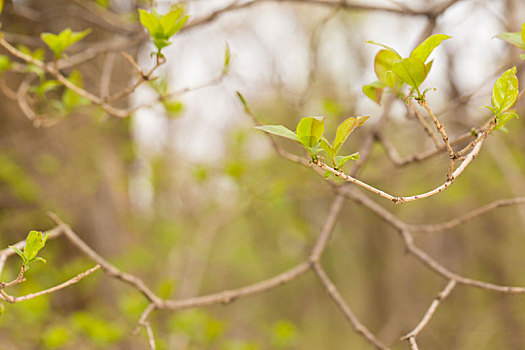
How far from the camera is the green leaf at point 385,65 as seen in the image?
0.76 metres

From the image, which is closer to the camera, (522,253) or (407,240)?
(407,240)

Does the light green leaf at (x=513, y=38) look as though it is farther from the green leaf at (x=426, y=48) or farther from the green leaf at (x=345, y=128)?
the green leaf at (x=345, y=128)

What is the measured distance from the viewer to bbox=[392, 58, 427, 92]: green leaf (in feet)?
2.02

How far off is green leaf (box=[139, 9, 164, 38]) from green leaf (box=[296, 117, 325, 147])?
1.27ft

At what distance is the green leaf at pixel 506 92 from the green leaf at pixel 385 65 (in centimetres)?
17

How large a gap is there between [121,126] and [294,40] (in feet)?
8.70

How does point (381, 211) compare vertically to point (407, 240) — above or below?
above

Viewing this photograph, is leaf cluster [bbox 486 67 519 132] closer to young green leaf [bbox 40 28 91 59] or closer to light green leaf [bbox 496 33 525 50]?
light green leaf [bbox 496 33 525 50]

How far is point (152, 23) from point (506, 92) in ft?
1.96

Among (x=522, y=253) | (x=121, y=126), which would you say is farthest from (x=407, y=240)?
(x=522, y=253)

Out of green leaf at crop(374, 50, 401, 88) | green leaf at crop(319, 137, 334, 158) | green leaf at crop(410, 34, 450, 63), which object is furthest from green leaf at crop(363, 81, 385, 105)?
green leaf at crop(319, 137, 334, 158)

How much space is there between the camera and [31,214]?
2.28 meters

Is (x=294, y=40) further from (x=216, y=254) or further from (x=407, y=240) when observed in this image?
(x=407, y=240)

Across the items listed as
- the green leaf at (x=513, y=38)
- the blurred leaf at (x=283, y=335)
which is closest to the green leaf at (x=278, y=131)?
the green leaf at (x=513, y=38)
